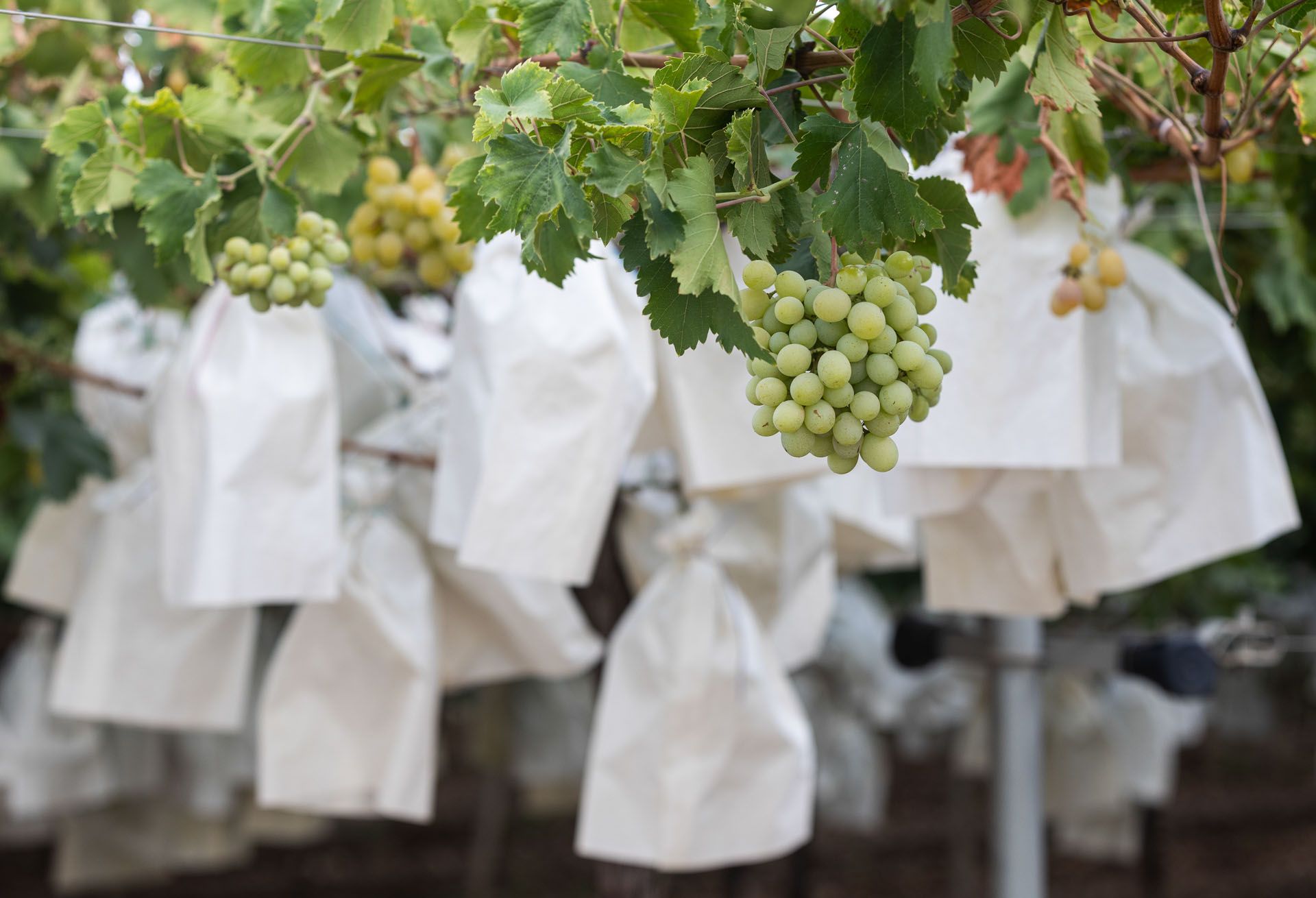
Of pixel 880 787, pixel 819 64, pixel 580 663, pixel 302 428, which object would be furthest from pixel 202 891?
pixel 819 64

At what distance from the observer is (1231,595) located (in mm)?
3873

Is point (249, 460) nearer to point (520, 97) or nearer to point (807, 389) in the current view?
point (520, 97)

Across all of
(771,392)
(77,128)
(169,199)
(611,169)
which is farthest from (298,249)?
(771,392)

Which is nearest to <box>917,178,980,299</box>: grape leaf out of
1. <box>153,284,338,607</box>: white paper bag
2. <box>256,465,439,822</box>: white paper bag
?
<box>153,284,338,607</box>: white paper bag

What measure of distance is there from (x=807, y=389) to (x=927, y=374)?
91 millimetres

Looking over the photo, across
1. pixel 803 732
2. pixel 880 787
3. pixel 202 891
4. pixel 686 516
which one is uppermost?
pixel 686 516

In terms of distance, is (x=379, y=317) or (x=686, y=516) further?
(x=379, y=317)

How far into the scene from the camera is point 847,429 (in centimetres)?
76

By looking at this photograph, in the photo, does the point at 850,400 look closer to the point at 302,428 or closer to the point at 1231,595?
the point at 302,428

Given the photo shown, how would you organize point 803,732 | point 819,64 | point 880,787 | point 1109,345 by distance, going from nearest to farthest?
point 819,64
point 1109,345
point 803,732
point 880,787

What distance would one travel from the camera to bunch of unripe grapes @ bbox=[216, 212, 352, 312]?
1.17 meters

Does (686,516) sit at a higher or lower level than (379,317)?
lower

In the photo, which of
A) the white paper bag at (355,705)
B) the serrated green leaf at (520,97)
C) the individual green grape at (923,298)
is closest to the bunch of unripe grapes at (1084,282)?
the individual green grape at (923,298)

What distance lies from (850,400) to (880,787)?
3.98 metres
